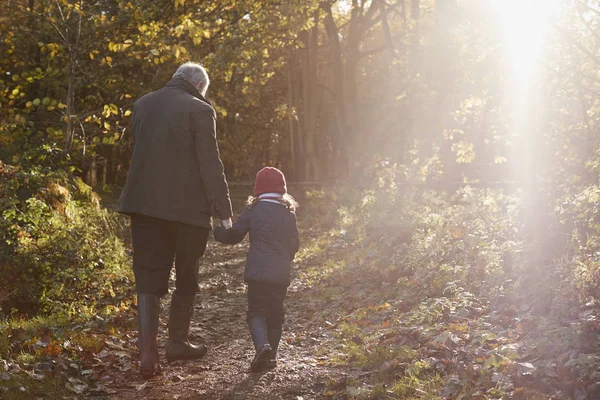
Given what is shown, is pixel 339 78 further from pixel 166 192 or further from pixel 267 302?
pixel 166 192

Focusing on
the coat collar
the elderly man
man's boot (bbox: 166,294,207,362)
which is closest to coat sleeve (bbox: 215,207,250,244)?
the elderly man

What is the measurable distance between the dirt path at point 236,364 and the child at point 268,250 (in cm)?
33

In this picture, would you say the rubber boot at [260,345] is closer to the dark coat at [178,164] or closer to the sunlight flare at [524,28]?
the dark coat at [178,164]

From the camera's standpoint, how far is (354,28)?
24.9 meters

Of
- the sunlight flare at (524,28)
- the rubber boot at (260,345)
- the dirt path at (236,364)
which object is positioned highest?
the sunlight flare at (524,28)

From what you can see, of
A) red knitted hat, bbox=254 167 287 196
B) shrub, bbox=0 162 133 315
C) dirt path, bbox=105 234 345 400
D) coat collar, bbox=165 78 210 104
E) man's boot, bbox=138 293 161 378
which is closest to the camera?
dirt path, bbox=105 234 345 400

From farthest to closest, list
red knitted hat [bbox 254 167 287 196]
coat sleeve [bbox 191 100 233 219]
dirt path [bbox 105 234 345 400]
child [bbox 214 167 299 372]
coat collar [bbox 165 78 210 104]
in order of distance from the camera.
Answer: red knitted hat [bbox 254 167 287 196]
child [bbox 214 167 299 372]
coat collar [bbox 165 78 210 104]
coat sleeve [bbox 191 100 233 219]
dirt path [bbox 105 234 345 400]

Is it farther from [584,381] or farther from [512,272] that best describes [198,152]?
[512,272]

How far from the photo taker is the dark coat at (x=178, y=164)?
17.7 feet

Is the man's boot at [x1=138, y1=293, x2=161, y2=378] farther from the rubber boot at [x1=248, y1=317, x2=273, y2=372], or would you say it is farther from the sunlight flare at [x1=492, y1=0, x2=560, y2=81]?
the sunlight flare at [x1=492, y1=0, x2=560, y2=81]

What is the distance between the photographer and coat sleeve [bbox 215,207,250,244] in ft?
18.6

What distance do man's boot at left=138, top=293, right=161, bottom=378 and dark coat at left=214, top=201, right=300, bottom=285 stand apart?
2.85 feet

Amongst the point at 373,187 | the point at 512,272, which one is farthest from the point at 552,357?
the point at 373,187

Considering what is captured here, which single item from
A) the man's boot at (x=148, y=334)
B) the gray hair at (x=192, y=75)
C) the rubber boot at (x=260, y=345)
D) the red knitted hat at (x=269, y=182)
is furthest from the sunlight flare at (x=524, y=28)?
the man's boot at (x=148, y=334)
